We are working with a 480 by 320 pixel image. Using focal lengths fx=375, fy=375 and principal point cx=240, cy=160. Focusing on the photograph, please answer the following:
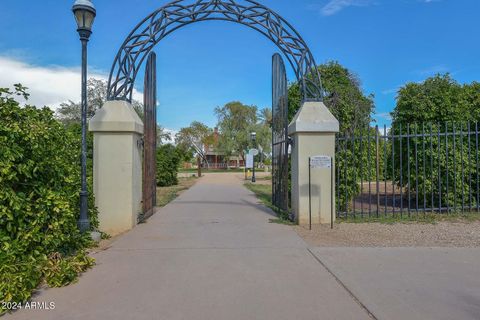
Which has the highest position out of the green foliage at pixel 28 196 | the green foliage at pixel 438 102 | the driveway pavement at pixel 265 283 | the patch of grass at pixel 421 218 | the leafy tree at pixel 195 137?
the leafy tree at pixel 195 137

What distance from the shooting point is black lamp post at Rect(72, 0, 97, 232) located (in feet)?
22.9

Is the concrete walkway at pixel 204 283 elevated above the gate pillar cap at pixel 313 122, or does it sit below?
below

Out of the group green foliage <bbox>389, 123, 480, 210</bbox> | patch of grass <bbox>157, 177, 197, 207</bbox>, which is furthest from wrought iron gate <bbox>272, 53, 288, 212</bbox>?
patch of grass <bbox>157, 177, 197, 207</bbox>

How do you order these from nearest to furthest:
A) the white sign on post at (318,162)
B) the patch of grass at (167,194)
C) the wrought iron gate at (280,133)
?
the white sign on post at (318,162) < the wrought iron gate at (280,133) < the patch of grass at (167,194)

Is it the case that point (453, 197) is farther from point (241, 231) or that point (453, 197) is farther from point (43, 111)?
point (43, 111)

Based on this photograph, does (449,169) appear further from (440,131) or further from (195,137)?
(195,137)

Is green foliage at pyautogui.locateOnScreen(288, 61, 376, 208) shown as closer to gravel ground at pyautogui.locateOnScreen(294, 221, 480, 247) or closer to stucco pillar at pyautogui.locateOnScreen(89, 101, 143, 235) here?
gravel ground at pyautogui.locateOnScreen(294, 221, 480, 247)

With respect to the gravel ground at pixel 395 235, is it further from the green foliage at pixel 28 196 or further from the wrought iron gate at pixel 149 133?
the green foliage at pixel 28 196

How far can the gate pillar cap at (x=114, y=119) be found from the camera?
8.06 m

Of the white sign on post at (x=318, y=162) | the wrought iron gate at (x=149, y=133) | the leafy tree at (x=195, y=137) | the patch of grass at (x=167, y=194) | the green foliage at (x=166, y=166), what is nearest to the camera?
the white sign on post at (x=318, y=162)

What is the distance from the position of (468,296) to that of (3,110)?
5831 millimetres

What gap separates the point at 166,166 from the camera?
2492 cm

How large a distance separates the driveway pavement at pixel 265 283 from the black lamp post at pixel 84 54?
85 centimetres

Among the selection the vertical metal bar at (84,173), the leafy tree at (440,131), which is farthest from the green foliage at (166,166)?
the vertical metal bar at (84,173)
